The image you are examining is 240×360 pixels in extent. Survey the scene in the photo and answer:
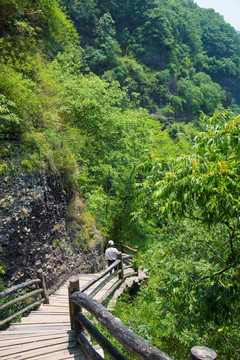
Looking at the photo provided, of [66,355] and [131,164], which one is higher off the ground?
[131,164]

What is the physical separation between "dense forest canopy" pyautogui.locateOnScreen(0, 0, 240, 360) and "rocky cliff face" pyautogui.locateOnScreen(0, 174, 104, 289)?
456 millimetres

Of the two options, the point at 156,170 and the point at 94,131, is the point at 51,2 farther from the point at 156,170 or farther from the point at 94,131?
the point at 156,170

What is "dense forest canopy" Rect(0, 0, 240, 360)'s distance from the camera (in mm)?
2765

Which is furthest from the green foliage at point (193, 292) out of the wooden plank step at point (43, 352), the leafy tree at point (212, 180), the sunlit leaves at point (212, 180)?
the wooden plank step at point (43, 352)

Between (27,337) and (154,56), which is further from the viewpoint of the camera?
(154,56)

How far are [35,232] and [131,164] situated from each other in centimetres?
808

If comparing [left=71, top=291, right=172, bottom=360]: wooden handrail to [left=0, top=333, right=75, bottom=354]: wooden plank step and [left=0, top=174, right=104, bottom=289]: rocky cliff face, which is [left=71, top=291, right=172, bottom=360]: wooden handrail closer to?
[left=0, top=333, right=75, bottom=354]: wooden plank step

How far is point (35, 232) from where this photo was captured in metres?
6.84

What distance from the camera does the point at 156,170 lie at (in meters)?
3.55

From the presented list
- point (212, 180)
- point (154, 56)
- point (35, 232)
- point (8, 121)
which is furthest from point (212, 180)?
point (154, 56)

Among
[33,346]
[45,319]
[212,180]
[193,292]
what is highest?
[212,180]

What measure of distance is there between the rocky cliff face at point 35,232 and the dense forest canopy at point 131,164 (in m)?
0.46

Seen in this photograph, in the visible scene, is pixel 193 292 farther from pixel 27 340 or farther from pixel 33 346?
pixel 27 340

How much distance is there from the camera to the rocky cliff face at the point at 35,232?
5.90 m
